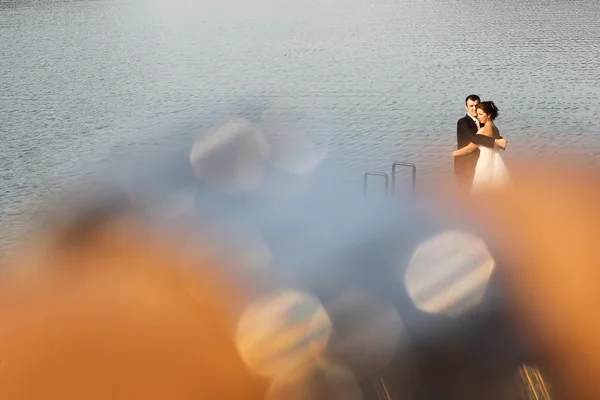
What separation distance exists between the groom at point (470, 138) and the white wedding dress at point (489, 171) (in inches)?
7.9

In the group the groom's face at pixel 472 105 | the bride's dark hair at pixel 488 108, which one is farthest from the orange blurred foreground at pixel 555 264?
the groom's face at pixel 472 105

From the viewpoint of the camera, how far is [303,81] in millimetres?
58938

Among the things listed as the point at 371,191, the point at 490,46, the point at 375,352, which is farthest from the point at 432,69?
the point at 375,352

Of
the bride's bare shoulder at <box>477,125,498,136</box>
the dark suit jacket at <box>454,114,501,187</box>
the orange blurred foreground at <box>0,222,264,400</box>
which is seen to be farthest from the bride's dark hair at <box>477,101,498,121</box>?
the orange blurred foreground at <box>0,222,264,400</box>

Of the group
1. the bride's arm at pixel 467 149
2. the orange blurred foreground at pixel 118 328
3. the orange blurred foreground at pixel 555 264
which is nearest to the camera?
the orange blurred foreground at pixel 555 264

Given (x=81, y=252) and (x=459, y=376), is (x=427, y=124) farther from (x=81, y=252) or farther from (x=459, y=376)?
(x=459, y=376)

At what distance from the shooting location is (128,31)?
9988 centimetres

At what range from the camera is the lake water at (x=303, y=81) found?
125ft

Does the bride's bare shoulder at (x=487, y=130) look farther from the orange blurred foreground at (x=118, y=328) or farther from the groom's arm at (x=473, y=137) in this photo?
the orange blurred foreground at (x=118, y=328)

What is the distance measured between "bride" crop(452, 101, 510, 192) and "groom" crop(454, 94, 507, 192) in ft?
0.40

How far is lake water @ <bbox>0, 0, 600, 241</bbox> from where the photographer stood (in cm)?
3806

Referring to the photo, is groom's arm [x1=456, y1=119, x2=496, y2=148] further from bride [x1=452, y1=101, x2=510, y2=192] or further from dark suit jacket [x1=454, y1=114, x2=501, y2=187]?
bride [x1=452, y1=101, x2=510, y2=192]

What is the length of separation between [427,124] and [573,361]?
29.8 meters

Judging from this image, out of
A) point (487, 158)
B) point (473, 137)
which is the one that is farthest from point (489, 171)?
point (473, 137)
